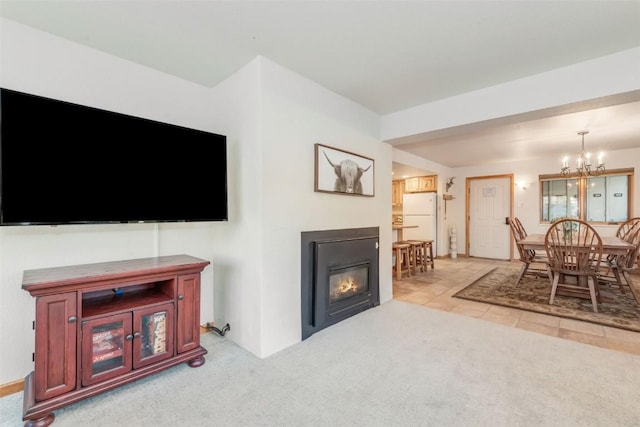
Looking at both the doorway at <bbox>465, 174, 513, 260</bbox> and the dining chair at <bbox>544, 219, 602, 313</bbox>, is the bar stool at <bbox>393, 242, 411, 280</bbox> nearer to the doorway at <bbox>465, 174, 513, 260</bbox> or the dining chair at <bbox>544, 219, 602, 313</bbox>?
the dining chair at <bbox>544, 219, 602, 313</bbox>

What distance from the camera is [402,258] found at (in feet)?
17.3

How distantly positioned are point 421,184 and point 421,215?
2.74ft

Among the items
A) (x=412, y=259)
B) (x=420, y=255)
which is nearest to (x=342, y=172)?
(x=412, y=259)

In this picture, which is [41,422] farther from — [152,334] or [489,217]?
[489,217]

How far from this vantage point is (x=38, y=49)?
1.84 metres

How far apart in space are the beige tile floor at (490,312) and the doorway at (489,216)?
165 cm

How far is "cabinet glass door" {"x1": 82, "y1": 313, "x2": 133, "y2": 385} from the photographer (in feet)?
5.25

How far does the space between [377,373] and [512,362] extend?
1028 millimetres

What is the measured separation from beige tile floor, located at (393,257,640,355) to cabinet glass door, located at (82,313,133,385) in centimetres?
296

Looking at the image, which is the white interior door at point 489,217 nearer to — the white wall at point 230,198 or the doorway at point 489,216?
the doorway at point 489,216

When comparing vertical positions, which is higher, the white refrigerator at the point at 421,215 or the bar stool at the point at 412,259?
the white refrigerator at the point at 421,215

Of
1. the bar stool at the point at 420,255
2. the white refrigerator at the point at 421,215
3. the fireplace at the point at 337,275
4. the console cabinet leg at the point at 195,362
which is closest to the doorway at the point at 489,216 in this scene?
the white refrigerator at the point at 421,215

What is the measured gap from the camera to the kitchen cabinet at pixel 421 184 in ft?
21.7

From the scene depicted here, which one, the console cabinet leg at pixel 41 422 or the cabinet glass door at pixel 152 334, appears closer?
the console cabinet leg at pixel 41 422
